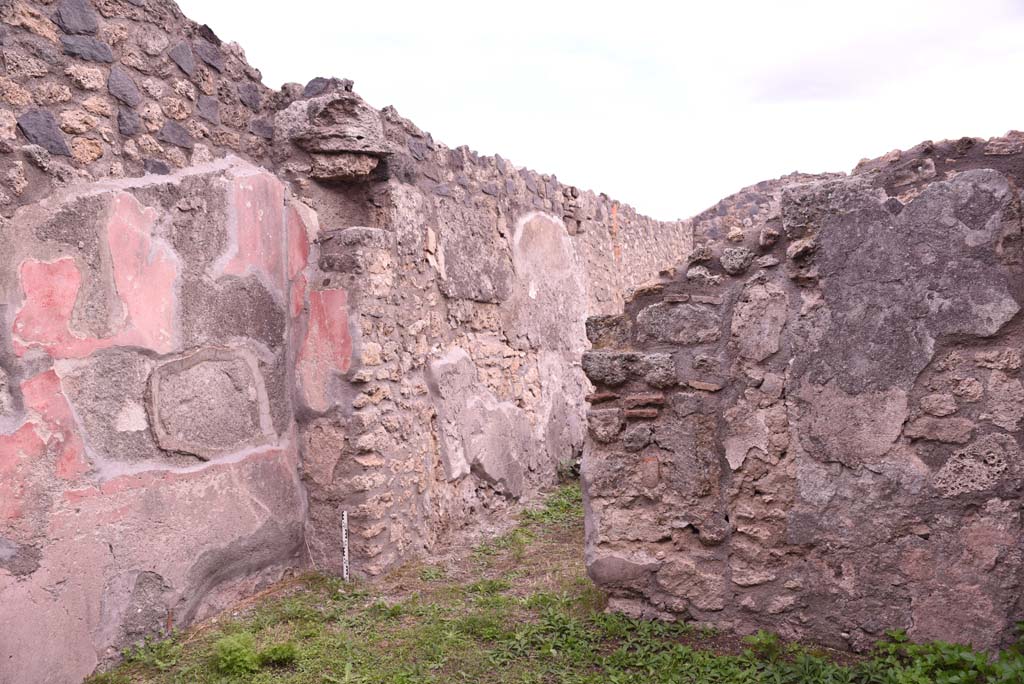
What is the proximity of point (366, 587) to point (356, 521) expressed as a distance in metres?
0.30

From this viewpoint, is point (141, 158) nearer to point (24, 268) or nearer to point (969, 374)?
point (24, 268)

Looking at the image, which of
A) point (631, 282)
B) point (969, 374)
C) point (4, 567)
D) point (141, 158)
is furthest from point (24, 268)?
point (631, 282)

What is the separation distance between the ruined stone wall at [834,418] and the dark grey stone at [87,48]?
7.00ft

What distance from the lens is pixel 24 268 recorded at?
2545mm

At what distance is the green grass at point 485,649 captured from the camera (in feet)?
8.01

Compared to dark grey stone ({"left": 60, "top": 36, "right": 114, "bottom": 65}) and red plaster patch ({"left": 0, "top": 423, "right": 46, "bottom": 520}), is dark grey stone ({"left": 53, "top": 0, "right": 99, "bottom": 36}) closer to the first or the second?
dark grey stone ({"left": 60, "top": 36, "right": 114, "bottom": 65})

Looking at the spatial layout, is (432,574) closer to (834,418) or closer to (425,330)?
(425,330)

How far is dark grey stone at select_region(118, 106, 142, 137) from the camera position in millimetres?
2934

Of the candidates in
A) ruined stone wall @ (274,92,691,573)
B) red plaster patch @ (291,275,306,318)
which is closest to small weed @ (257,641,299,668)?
ruined stone wall @ (274,92,691,573)

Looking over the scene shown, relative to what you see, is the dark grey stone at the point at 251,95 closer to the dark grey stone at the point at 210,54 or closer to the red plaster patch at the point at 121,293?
the dark grey stone at the point at 210,54

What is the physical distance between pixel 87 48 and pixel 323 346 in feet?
4.90

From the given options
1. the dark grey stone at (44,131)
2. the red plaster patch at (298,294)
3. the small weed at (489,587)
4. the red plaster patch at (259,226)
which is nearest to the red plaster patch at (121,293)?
the dark grey stone at (44,131)

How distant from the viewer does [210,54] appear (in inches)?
132

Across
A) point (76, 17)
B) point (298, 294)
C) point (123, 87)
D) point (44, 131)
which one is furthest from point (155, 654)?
point (76, 17)
